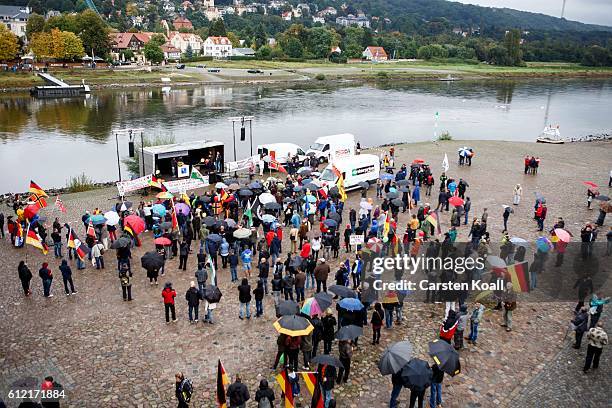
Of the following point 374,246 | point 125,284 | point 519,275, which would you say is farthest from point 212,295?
point 519,275

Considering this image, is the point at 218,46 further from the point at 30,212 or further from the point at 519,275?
the point at 519,275

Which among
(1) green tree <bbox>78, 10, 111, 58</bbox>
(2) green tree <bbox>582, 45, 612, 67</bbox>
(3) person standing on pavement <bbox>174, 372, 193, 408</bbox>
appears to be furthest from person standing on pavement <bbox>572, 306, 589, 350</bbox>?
(2) green tree <bbox>582, 45, 612, 67</bbox>

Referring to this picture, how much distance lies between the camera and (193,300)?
1364 cm

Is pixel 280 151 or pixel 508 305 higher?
pixel 280 151

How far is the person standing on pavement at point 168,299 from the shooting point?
13.6m

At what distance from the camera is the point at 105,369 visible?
11.9 meters

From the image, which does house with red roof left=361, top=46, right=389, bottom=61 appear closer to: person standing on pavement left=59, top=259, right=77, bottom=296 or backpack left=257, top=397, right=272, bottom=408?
person standing on pavement left=59, top=259, right=77, bottom=296

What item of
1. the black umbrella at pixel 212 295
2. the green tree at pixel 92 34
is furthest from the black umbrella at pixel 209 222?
the green tree at pixel 92 34

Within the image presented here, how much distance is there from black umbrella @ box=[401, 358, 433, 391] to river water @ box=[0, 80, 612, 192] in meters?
31.4

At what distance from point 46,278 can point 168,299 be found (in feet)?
13.4

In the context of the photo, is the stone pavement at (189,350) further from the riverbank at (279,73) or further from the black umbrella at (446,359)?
the riverbank at (279,73)

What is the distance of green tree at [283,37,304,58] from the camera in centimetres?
15138

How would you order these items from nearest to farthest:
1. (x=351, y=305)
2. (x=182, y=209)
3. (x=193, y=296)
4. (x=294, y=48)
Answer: (x=351, y=305) → (x=193, y=296) → (x=182, y=209) → (x=294, y=48)

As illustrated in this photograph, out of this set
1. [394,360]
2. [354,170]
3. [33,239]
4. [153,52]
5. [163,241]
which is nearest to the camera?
[394,360]
